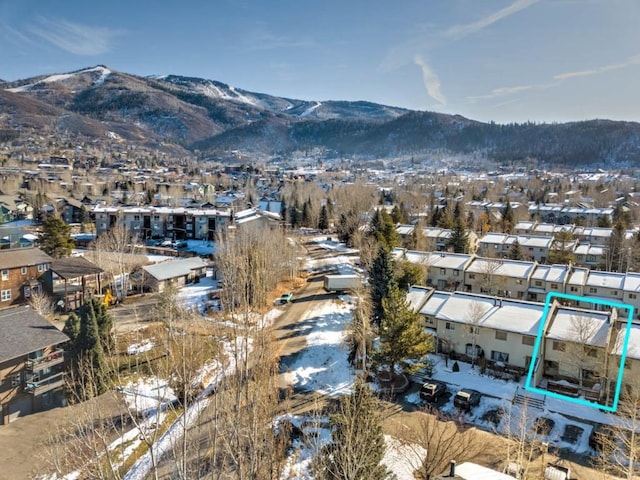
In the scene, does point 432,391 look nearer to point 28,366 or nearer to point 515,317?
point 515,317

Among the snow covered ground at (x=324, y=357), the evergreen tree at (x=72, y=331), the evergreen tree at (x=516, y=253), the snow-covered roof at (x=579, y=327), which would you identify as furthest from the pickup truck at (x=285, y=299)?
the evergreen tree at (x=516, y=253)

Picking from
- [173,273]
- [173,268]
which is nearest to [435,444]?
[173,273]

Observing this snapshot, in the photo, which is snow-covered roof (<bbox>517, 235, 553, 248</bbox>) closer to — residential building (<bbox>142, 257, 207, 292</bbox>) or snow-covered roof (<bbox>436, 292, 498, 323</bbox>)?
snow-covered roof (<bbox>436, 292, 498, 323</bbox>)

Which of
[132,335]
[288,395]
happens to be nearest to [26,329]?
[132,335]

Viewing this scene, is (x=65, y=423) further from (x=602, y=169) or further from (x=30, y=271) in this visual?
(x=602, y=169)

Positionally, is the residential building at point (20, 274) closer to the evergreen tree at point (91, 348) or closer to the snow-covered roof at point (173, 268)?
the snow-covered roof at point (173, 268)
